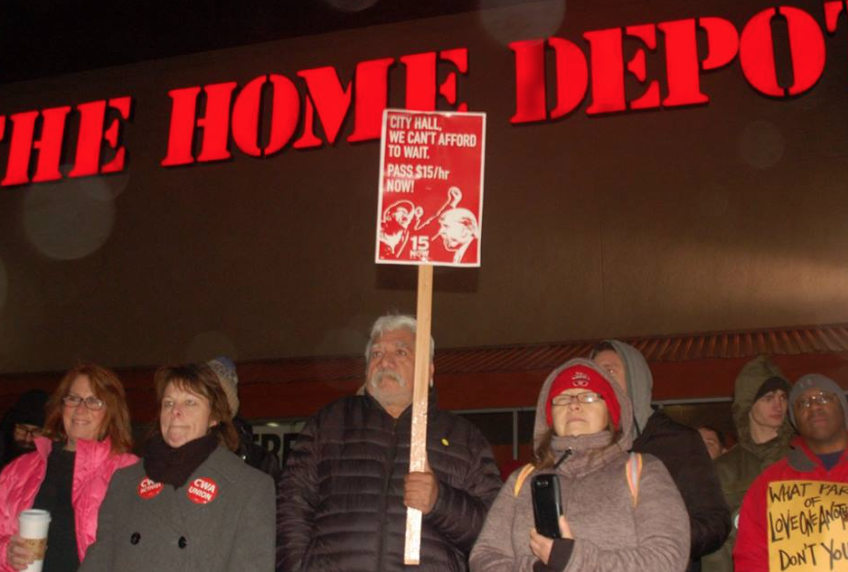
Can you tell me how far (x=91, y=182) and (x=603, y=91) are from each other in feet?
28.6

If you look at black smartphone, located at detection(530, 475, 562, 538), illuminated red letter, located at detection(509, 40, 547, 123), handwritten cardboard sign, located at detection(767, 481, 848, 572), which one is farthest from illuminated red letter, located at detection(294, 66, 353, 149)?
black smartphone, located at detection(530, 475, 562, 538)

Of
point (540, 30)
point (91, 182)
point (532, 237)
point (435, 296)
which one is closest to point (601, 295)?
point (532, 237)

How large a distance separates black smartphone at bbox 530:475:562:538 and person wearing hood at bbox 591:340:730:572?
0.71 meters

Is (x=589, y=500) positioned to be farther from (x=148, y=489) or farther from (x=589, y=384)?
(x=148, y=489)

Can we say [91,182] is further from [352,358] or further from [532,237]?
[532,237]

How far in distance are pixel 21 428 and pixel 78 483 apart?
1.24 m

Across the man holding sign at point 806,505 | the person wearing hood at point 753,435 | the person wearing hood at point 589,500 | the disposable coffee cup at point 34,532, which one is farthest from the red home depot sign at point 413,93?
the disposable coffee cup at point 34,532

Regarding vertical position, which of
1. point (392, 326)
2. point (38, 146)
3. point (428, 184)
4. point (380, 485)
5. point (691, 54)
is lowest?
point (380, 485)

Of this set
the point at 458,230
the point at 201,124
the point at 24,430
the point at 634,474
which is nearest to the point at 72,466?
the point at 24,430

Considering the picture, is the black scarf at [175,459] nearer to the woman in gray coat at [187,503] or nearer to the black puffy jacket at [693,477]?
the woman in gray coat at [187,503]

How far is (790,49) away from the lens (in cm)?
1252

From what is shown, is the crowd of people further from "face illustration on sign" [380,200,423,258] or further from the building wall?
the building wall

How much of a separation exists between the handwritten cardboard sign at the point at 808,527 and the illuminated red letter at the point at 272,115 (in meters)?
11.6

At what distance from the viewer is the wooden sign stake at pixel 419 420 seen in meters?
3.65
